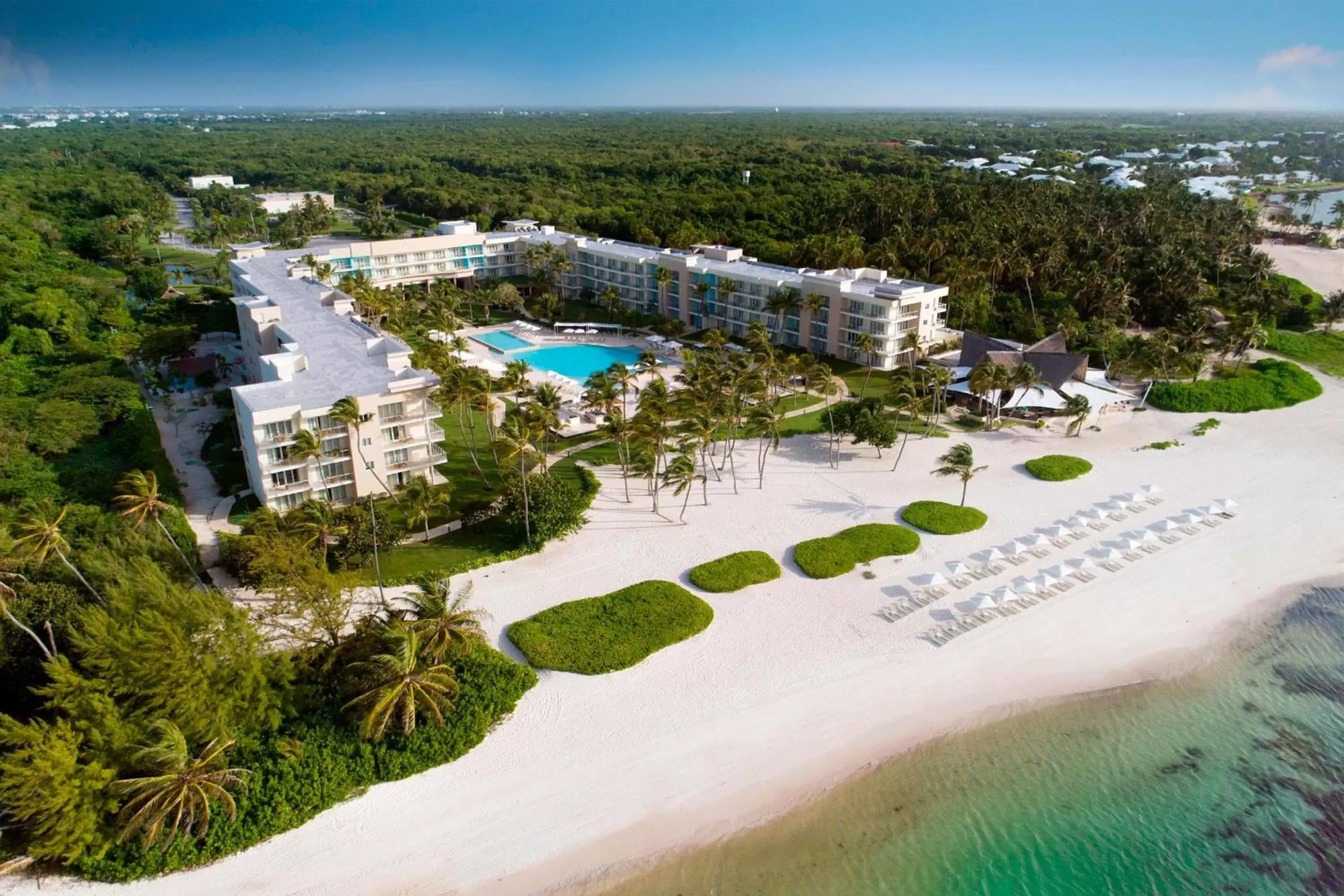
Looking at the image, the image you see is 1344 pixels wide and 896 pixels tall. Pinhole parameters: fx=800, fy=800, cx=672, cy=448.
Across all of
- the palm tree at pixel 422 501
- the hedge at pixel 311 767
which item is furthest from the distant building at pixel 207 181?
the hedge at pixel 311 767

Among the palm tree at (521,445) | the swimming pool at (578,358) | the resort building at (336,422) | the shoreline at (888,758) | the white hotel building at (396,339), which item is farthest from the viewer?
the swimming pool at (578,358)

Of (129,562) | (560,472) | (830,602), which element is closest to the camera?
(129,562)

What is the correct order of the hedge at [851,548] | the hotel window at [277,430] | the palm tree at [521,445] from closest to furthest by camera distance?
the hedge at [851,548] → the hotel window at [277,430] → the palm tree at [521,445]

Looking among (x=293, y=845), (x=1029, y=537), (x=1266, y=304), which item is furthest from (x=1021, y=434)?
(x=293, y=845)

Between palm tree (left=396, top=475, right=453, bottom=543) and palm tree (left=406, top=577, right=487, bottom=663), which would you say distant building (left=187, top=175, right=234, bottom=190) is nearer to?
palm tree (left=396, top=475, right=453, bottom=543)

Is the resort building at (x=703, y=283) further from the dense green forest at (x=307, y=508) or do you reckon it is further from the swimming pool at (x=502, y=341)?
the swimming pool at (x=502, y=341)

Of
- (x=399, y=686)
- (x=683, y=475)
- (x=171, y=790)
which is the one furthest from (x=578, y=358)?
(x=171, y=790)

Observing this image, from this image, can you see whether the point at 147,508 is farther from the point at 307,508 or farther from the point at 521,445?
the point at 521,445

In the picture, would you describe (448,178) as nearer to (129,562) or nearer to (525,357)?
(525,357)
